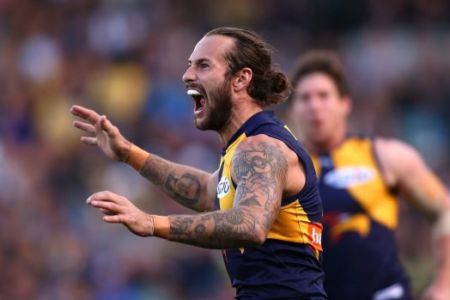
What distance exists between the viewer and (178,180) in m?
6.69

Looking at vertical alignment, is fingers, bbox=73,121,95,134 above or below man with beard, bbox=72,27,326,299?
above

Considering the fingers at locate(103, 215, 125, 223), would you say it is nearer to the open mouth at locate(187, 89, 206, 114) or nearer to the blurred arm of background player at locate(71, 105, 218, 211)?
the open mouth at locate(187, 89, 206, 114)

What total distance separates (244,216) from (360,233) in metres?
2.73

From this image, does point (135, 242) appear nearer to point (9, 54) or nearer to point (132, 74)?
point (132, 74)

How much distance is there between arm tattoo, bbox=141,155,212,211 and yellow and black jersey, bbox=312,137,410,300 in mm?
1393

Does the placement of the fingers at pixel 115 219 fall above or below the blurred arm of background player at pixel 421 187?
below

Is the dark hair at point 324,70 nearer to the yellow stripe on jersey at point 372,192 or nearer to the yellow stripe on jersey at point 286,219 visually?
the yellow stripe on jersey at point 372,192

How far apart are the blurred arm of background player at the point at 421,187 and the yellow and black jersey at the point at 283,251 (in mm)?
2198

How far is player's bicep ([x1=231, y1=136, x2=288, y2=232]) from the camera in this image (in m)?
5.25

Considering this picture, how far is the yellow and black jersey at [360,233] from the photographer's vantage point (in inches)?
304

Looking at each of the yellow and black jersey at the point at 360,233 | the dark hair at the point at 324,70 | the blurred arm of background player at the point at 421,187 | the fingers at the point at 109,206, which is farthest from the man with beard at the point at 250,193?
the dark hair at the point at 324,70

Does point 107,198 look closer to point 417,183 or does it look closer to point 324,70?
point 417,183

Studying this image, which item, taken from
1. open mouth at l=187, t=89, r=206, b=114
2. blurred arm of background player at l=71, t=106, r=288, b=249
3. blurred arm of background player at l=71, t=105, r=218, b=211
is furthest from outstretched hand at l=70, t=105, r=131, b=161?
blurred arm of background player at l=71, t=106, r=288, b=249

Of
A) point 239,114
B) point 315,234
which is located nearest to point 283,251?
point 315,234
